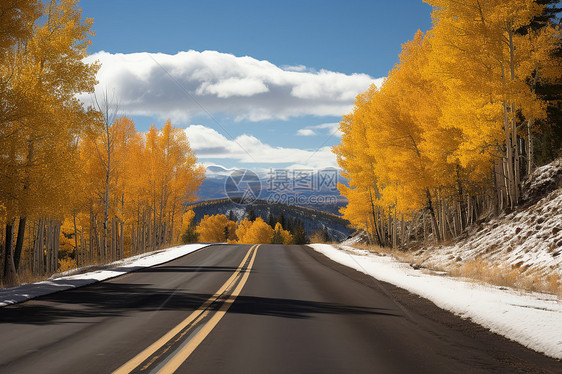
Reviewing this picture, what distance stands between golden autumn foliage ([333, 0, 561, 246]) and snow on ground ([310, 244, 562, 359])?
9741mm

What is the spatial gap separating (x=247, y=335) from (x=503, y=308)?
4.10 meters

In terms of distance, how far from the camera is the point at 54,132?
15.3 metres

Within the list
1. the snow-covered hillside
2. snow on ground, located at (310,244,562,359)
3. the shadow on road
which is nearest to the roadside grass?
the snow-covered hillside

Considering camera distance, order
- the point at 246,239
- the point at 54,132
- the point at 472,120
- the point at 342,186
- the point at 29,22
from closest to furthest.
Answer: the point at 54,132, the point at 29,22, the point at 472,120, the point at 342,186, the point at 246,239

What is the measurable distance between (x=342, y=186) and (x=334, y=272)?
26.7 metres

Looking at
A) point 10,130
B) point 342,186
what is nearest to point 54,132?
point 10,130

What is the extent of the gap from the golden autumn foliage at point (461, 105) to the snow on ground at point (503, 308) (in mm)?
9741

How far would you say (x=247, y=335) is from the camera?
5637 mm

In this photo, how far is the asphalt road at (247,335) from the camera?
438cm

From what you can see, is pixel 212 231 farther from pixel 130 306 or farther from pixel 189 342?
pixel 189 342

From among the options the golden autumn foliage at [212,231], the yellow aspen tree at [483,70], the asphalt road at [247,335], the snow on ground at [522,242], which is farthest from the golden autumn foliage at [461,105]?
the golden autumn foliage at [212,231]

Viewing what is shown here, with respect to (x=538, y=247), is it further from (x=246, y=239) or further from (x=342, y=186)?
(x=246, y=239)

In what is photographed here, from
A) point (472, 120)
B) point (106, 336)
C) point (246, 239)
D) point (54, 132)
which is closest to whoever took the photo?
point (106, 336)

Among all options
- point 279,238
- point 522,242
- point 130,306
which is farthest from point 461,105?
point 279,238
